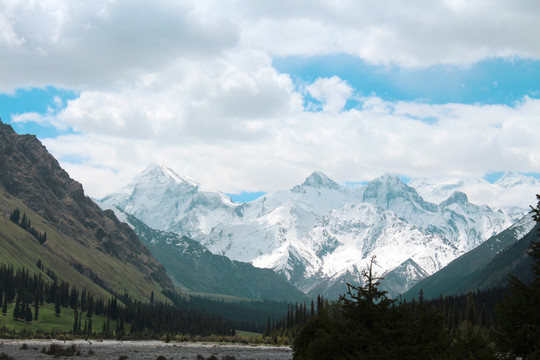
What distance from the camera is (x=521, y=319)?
31.8 m

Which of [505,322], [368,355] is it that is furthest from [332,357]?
[505,322]

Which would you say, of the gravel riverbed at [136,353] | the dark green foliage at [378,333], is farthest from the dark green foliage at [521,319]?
the gravel riverbed at [136,353]

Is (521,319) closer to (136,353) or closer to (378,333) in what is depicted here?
(378,333)

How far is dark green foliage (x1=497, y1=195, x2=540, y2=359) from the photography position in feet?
102

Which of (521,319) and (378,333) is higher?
(521,319)

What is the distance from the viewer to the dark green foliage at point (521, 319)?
31.0m

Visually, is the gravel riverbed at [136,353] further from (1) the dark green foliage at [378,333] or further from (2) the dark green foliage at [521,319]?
(2) the dark green foliage at [521,319]

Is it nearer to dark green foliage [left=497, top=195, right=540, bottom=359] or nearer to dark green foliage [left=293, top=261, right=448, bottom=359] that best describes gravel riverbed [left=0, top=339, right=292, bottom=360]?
dark green foliage [left=293, top=261, right=448, bottom=359]

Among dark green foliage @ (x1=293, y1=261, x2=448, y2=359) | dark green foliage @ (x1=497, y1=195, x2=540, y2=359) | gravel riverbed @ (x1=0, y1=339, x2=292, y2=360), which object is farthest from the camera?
gravel riverbed @ (x1=0, y1=339, x2=292, y2=360)

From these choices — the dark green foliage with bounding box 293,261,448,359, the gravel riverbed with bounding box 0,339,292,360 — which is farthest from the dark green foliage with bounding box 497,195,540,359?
the gravel riverbed with bounding box 0,339,292,360

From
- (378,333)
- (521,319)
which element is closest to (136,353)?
(378,333)

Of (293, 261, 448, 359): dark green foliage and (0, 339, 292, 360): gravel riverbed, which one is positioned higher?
(293, 261, 448, 359): dark green foliage

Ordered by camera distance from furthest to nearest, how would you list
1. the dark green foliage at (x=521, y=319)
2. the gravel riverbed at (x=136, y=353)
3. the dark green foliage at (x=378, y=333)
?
the gravel riverbed at (x=136, y=353)
the dark green foliage at (x=378, y=333)
the dark green foliage at (x=521, y=319)

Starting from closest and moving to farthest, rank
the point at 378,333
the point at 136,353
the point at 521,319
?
the point at 521,319, the point at 378,333, the point at 136,353
